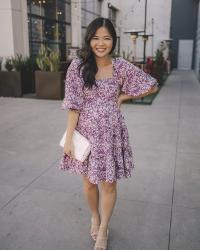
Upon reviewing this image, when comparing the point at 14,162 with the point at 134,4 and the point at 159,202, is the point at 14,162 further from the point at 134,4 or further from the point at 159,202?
the point at 134,4

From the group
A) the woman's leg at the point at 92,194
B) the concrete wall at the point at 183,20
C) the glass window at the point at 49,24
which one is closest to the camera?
the woman's leg at the point at 92,194

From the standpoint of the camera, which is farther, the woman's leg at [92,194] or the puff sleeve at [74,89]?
the woman's leg at [92,194]

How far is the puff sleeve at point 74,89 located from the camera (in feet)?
7.33

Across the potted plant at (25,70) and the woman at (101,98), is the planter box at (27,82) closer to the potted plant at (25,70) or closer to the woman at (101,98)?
the potted plant at (25,70)

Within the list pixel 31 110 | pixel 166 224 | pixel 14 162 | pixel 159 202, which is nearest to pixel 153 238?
pixel 166 224

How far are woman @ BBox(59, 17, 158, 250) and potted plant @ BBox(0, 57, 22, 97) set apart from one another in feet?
26.4

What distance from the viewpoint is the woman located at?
2.24 metres

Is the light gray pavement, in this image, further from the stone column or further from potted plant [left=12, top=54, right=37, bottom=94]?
the stone column

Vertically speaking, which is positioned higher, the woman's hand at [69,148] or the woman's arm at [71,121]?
the woman's arm at [71,121]

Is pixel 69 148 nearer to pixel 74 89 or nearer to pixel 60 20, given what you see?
pixel 74 89

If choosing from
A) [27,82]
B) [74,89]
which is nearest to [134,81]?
[74,89]

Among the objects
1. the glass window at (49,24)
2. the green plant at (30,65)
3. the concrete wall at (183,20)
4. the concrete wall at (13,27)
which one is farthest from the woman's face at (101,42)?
the concrete wall at (183,20)

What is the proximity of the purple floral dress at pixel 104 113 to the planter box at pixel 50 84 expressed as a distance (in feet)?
24.4

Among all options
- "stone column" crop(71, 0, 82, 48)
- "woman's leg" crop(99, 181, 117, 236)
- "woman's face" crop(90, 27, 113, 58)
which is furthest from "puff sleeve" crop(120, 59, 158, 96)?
"stone column" crop(71, 0, 82, 48)
